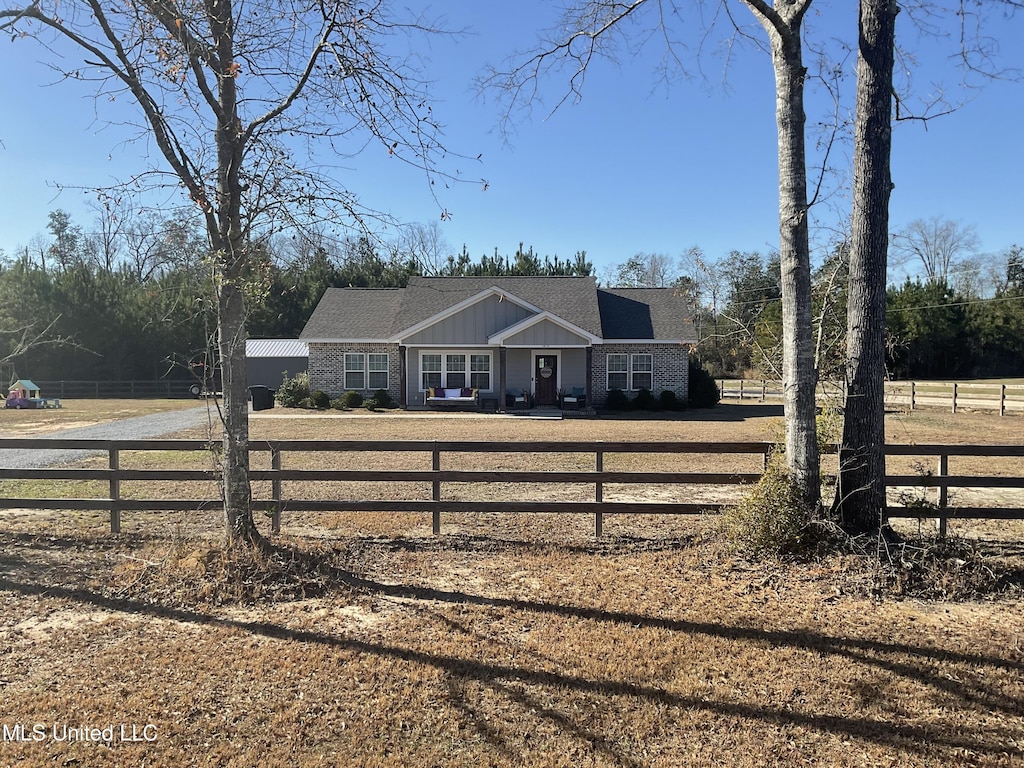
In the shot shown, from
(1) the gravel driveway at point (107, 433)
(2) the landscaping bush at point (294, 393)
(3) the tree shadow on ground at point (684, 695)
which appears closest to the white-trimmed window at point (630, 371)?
(2) the landscaping bush at point (294, 393)

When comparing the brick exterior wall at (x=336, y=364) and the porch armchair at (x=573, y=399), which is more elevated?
the brick exterior wall at (x=336, y=364)

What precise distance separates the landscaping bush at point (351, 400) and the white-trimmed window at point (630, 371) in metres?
10.5

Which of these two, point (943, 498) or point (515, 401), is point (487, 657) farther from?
point (515, 401)

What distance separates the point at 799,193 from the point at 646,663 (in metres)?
4.61

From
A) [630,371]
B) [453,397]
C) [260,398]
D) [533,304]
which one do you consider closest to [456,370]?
[453,397]

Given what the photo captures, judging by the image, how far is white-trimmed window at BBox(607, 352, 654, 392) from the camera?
26016 millimetres

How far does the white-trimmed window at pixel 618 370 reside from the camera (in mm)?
26094

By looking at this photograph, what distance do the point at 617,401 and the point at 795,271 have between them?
1925 cm

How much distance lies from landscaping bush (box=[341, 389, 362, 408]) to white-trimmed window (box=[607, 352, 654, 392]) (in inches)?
412

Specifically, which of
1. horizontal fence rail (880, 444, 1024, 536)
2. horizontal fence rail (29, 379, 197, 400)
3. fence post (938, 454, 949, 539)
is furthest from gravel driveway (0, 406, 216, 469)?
fence post (938, 454, 949, 539)

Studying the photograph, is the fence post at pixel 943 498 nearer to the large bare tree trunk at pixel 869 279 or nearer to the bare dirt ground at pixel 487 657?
the bare dirt ground at pixel 487 657

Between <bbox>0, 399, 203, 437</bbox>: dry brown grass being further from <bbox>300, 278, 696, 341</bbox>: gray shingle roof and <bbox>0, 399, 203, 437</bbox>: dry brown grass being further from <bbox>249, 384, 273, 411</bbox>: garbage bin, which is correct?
<bbox>300, 278, 696, 341</bbox>: gray shingle roof

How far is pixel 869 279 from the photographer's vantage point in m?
5.88

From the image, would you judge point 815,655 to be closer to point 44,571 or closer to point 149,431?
point 44,571
